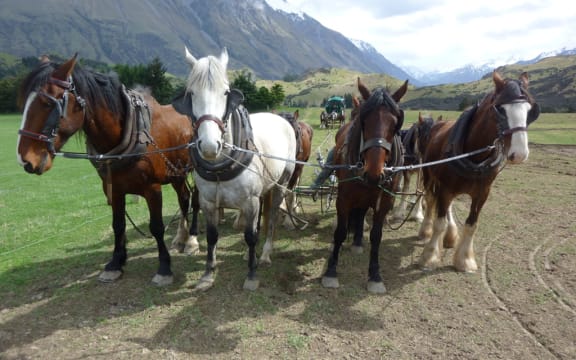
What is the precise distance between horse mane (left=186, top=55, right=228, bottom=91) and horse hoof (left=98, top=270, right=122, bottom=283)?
2.98 meters

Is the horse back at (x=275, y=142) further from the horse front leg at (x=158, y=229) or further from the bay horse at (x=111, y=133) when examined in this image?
the horse front leg at (x=158, y=229)

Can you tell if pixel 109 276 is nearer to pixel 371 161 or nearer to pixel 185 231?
pixel 185 231

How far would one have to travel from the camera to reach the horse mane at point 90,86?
11.8 feet

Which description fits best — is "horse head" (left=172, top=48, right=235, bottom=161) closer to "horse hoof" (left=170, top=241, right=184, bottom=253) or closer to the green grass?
the green grass

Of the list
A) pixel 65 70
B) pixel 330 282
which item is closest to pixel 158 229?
pixel 65 70

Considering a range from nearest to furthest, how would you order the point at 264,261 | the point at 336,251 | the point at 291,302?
the point at 291,302
the point at 336,251
the point at 264,261

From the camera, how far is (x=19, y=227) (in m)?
7.38

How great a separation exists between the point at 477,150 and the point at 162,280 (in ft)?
15.7

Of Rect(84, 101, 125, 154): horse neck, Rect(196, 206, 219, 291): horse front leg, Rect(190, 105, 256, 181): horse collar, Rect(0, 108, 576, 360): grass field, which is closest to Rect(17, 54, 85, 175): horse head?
Rect(84, 101, 125, 154): horse neck

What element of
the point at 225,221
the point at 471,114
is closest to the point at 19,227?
the point at 225,221

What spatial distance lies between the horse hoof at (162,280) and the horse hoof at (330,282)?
86.0 inches

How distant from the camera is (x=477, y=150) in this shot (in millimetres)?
4789

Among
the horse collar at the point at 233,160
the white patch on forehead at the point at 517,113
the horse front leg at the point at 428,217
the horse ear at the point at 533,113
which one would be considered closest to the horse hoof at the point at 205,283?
the horse collar at the point at 233,160

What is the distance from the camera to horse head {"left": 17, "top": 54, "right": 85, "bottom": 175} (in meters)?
3.55
